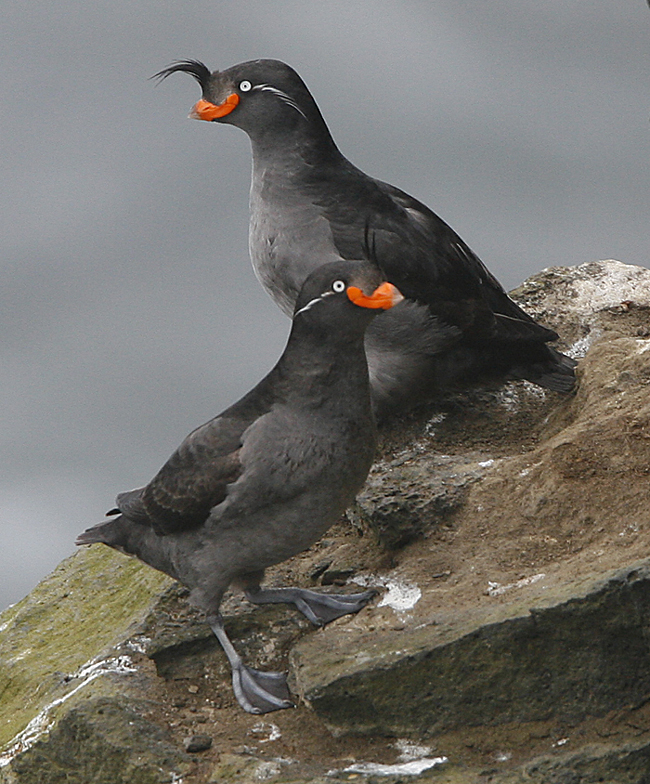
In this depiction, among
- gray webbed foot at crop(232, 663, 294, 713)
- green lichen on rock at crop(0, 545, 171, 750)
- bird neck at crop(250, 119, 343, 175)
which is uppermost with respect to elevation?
bird neck at crop(250, 119, 343, 175)

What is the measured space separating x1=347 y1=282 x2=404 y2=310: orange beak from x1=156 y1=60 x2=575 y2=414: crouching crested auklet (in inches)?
65.3

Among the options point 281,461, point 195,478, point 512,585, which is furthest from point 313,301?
point 512,585

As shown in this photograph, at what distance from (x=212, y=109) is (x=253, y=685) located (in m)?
3.60

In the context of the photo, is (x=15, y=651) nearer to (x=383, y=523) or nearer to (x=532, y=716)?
(x=383, y=523)

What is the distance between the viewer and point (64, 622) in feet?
25.9

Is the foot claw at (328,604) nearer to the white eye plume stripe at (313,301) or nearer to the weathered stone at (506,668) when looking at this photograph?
the weathered stone at (506,668)

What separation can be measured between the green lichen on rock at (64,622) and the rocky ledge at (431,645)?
0.08 feet

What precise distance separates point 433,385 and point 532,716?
9.44 ft

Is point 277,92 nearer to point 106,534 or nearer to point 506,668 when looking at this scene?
point 106,534

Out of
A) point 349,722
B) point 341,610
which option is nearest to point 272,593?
point 341,610

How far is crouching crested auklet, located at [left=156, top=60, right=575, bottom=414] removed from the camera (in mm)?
7395

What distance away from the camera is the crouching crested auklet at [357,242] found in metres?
7.39

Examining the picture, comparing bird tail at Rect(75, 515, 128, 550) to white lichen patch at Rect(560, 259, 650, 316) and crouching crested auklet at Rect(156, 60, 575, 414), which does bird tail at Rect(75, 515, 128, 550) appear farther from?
white lichen patch at Rect(560, 259, 650, 316)

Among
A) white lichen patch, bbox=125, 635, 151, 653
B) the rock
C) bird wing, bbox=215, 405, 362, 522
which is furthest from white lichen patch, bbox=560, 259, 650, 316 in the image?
the rock
